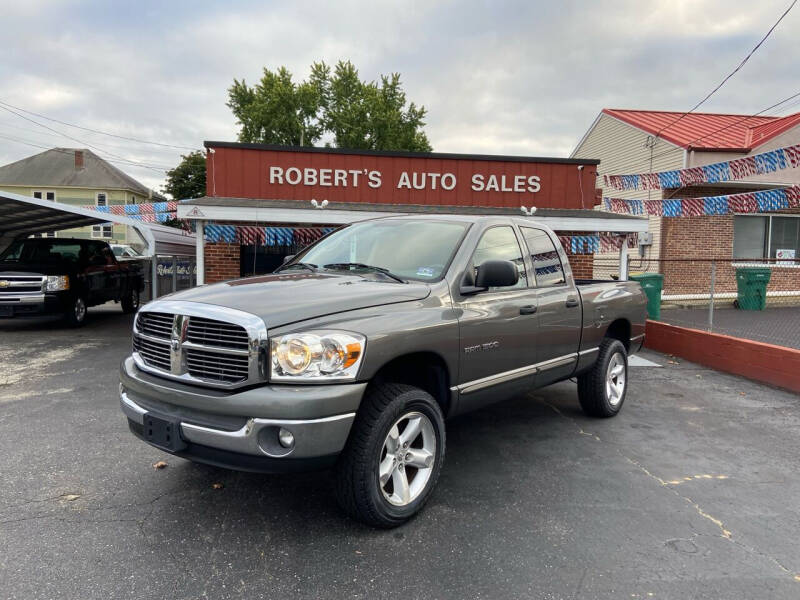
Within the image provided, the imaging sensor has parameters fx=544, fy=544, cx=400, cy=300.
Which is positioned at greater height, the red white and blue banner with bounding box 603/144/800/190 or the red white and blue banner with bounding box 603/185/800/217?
the red white and blue banner with bounding box 603/144/800/190

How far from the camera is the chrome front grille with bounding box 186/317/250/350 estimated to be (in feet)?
8.89

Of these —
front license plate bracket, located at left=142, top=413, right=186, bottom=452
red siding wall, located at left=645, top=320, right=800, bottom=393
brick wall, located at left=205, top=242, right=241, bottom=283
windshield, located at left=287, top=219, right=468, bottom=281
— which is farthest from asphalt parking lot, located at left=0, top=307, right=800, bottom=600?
brick wall, located at left=205, top=242, right=241, bottom=283

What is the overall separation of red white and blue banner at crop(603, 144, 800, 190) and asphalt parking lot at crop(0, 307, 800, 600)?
6.33 meters

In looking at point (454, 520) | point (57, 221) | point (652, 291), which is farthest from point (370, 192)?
point (454, 520)

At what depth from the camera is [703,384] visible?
22.9 feet

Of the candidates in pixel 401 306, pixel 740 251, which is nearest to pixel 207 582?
pixel 401 306

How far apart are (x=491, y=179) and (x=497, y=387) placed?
8.88 meters

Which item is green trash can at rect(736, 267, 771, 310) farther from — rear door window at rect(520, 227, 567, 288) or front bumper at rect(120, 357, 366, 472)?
front bumper at rect(120, 357, 366, 472)

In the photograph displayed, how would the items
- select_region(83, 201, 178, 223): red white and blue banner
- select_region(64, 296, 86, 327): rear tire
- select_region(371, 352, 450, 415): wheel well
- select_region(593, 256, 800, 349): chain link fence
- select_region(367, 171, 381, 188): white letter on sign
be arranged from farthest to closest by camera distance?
select_region(83, 201, 178, 223): red white and blue banner
select_region(593, 256, 800, 349): chain link fence
select_region(367, 171, 381, 188): white letter on sign
select_region(64, 296, 86, 327): rear tire
select_region(371, 352, 450, 415): wheel well

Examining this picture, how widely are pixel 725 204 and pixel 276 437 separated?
12.1 meters

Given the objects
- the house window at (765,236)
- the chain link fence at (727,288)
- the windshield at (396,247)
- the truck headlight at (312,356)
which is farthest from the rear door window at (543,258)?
the house window at (765,236)

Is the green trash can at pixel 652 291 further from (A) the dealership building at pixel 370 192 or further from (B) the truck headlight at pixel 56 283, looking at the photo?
(B) the truck headlight at pixel 56 283

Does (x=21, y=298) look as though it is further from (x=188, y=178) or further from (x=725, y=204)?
(x=188, y=178)

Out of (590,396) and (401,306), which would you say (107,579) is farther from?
(590,396)
